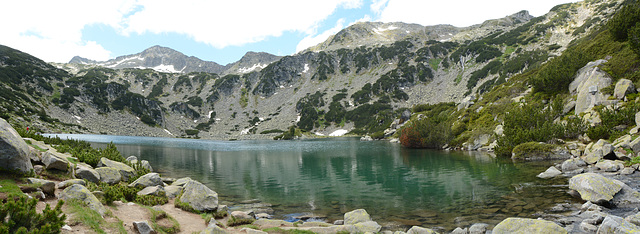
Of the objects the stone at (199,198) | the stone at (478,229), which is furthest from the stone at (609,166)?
the stone at (199,198)

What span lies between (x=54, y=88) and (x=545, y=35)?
285m

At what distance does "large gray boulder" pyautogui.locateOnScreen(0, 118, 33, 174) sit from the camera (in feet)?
37.2

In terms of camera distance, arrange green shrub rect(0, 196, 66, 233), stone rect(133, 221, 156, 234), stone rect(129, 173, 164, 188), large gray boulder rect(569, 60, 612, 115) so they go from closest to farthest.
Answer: green shrub rect(0, 196, 66, 233)
stone rect(133, 221, 156, 234)
stone rect(129, 173, 164, 188)
large gray boulder rect(569, 60, 612, 115)

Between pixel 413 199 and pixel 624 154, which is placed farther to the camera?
pixel 624 154

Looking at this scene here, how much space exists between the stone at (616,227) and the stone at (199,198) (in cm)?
1870

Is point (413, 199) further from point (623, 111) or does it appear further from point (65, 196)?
point (623, 111)

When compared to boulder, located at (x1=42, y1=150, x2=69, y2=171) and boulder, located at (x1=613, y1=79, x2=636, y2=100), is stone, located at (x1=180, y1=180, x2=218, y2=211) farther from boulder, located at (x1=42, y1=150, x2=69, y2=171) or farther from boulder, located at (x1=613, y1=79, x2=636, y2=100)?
boulder, located at (x1=613, y1=79, x2=636, y2=100)

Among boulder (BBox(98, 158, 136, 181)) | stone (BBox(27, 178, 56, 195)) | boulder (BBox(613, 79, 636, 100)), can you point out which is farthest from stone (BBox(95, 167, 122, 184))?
boulder (BBox(613, 79, 636, 100))

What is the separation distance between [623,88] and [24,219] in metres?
56.0

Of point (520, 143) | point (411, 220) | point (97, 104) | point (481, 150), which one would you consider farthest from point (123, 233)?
point (97, 104)

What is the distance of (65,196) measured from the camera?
10.9 meters

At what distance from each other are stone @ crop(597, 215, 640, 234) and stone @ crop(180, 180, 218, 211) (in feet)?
61.4

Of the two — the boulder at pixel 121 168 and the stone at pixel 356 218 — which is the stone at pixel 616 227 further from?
the boulder at pixel 121 168

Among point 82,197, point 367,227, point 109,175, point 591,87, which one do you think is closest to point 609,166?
point 591,87
